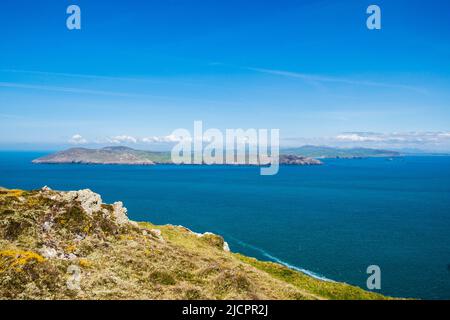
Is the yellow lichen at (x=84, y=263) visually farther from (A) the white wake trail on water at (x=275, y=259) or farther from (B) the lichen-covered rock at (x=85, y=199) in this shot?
(A) the white wake trail on water at (x=275, y=259)

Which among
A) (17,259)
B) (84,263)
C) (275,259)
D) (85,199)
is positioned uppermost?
(85,199)

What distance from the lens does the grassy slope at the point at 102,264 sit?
2292 centimetres

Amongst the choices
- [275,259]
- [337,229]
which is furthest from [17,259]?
[337,229]

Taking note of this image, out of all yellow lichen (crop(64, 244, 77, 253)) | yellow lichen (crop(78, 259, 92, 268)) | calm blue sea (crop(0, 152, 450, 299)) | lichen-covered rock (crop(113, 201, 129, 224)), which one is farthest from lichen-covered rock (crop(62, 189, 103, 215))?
calm blue sea (crop(0, 152, 450, 299))

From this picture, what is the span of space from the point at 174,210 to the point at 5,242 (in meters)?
129

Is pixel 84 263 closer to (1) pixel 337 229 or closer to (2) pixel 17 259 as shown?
(2) pixel 17 259

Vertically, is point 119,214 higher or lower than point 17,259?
higher

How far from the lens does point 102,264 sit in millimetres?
27344

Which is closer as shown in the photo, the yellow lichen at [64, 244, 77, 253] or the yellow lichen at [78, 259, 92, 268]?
the yellow lichen at [78, 259, 92, 268]

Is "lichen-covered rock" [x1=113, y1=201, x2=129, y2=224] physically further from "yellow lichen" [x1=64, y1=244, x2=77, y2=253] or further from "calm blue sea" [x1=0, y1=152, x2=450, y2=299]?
"calm blue sea" [x1=0, y1=152, x2=450, y2=299]

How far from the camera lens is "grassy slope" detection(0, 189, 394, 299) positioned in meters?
22.9

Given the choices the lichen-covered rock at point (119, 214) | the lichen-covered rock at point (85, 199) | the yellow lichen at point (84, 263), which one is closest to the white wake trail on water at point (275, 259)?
the lichen-covered rock at point (119, 214)

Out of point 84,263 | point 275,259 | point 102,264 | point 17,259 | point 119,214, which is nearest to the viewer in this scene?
point 17,259
